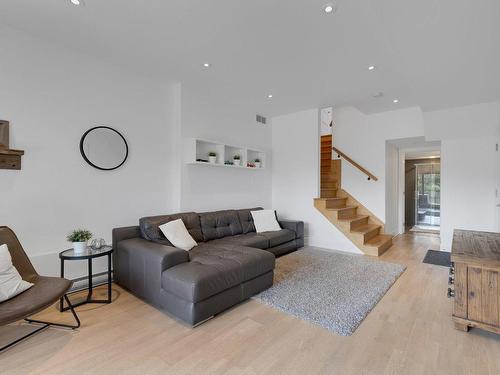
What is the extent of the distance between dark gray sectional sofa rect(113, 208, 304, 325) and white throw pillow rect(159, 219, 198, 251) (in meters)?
0.07

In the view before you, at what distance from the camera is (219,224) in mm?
3982

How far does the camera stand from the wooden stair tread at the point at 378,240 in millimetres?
4530

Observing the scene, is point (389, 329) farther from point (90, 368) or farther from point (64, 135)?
point (64, 135)

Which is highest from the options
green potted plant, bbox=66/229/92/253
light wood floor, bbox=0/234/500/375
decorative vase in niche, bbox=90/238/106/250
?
green potted plant, bbox=66/229/92/253

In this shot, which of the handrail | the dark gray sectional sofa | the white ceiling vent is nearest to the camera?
the dark gray sectional sofa

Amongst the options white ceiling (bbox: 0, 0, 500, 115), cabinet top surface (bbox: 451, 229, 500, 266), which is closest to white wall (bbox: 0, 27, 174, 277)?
white ceiling (bbox: 0, 0, 500, 115)

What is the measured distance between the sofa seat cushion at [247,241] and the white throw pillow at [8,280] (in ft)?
6.35

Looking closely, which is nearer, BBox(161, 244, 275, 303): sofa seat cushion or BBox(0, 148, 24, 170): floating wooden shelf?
BBox(161, 244, 275, 303): sofa seat cushion

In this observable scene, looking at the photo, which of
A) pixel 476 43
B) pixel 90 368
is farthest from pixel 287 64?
pixel 90 368

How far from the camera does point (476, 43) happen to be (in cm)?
248

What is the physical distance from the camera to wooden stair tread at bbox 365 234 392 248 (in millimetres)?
4530

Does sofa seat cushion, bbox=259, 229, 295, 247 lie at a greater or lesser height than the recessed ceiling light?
lesser

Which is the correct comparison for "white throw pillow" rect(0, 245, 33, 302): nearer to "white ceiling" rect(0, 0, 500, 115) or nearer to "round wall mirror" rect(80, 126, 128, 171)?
"round wall mirror" rect(80, 126, 128, 171)

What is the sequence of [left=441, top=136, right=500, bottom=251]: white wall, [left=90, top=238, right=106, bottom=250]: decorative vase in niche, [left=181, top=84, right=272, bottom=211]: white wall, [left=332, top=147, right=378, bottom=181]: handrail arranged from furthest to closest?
[left=332, top=147, right=378, bottom=181]: handrail, [left=441, top=136, right=500, bottom=251]: white wall, [left=181, top=84, right=272, bottom=211]: white wall, [left=90, top=238, right=106, bottom=250]: decorative vase in niche
